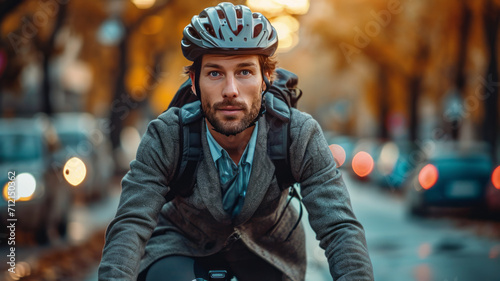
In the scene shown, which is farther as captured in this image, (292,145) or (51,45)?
(51,45)

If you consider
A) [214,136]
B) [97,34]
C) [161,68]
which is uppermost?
[161,68]

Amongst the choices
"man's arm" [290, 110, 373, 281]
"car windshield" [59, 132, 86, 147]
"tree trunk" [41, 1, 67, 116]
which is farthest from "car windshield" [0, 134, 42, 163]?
"man's arm" [290, 110, 373, 281]

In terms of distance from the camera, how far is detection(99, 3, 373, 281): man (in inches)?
106

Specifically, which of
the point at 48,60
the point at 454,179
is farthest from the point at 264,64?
the point at 48,60

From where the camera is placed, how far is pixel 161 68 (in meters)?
25.8

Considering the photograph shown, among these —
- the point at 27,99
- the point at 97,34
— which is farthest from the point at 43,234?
the point at 27,99

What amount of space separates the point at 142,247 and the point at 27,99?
4220 cm

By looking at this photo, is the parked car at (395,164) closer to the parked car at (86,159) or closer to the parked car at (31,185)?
the parked car at (86,159)

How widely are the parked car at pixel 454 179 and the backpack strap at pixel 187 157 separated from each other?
11.7 m

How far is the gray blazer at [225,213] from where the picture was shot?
2.64 meters

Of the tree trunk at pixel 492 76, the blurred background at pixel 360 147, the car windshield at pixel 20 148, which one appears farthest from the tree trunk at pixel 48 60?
the tree trunk at pixel 492 76

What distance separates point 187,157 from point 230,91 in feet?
1.10

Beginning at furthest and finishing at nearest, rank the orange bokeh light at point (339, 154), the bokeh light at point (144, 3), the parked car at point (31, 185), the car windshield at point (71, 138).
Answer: the orange bokeh light at point (339, 154) → the bokeh light at point (144, 3) → the car windshield at point (71, 138) → the parked car at point (31, 185)

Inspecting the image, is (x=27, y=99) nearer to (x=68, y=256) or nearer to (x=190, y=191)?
(x=68, y=256)
